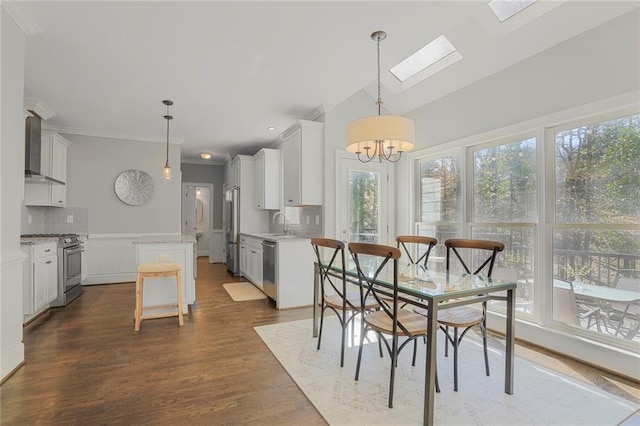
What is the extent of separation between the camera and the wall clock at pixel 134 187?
5672 mm

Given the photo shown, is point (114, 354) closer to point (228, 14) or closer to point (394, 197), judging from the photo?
point (228, 14)

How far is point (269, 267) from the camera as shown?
4.43m

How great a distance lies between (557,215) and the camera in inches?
116

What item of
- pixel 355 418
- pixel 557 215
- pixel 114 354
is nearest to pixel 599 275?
pixel 557 215

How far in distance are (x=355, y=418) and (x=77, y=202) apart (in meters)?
5.73

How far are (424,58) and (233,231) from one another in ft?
14.9

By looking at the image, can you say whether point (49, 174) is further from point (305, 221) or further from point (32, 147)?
point (305, 221)

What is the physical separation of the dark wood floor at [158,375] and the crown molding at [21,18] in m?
2.63

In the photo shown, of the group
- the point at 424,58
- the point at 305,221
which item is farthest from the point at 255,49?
the point at 305,221

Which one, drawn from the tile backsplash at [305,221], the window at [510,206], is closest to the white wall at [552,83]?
the window at [510,206]

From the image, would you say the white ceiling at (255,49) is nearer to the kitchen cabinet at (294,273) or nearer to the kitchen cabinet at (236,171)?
the kitchen cabinet at (236,171)

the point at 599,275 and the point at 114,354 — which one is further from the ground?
the point at 599,275

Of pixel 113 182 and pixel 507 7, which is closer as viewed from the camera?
pixel 507 7

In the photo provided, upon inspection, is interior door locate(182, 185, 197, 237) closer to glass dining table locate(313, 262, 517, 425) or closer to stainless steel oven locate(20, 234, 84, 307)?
stainless steel oven locate(20, 234, 84, 307)
